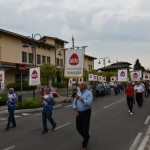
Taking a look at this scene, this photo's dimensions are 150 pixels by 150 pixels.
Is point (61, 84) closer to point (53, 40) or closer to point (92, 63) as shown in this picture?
point (53, 40)

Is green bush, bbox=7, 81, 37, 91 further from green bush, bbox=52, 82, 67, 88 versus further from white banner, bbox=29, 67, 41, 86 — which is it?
white banner, bbox=29, 67, 41, 86

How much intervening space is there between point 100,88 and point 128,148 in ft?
101

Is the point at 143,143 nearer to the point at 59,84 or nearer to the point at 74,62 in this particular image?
the point at 74,62

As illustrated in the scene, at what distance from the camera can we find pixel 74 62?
1673 cm

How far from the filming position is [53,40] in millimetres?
66188

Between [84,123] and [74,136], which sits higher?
[84,123]

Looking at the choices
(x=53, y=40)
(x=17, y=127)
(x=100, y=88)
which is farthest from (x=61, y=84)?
(x=17, y=127)

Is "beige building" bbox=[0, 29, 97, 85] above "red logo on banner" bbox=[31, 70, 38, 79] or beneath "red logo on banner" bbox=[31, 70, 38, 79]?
above

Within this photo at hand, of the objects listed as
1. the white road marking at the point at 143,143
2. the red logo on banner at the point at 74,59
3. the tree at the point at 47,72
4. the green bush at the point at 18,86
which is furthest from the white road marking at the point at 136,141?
the tree at the point at 47,72

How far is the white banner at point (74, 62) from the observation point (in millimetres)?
16469

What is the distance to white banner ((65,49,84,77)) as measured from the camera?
1647cm

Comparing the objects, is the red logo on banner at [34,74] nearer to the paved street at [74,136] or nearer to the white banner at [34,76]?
the white banner at [34,76]

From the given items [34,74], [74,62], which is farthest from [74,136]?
[34,74]

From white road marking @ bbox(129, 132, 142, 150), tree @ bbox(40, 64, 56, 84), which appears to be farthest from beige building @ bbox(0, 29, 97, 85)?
white road marking @ bbox(129, 132, 142, 150)
